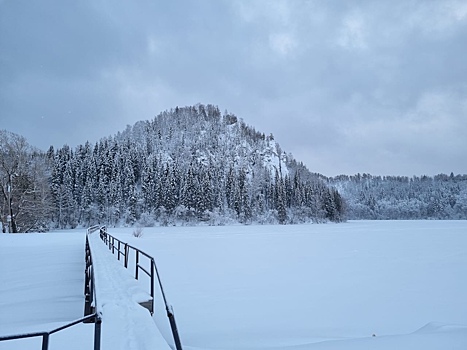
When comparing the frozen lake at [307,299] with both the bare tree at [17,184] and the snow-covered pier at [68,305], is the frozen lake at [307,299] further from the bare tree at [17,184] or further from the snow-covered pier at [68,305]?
the bare tree at [17,184]

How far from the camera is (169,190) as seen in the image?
72.8 metres

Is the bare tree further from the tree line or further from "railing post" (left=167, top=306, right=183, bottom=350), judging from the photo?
"railing post" (left=167, top=306, right=183, bottom=350)

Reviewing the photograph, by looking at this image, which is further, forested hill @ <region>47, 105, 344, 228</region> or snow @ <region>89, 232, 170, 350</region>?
forested hill @ <region>47, 105, 344, 228</region>

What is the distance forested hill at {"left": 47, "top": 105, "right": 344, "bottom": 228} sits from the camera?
224 feet

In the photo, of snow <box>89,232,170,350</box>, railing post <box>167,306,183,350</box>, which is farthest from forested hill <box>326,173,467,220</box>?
railing post <box>167,306,183,350</box>

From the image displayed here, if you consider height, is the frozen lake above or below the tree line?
below

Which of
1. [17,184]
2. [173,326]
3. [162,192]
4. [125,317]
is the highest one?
[162,192]

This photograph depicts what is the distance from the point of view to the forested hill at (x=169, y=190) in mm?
68125

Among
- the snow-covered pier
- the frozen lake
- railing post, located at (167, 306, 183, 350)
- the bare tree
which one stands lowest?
the frozen lake

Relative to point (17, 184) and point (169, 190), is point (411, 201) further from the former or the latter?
point (17, 184)

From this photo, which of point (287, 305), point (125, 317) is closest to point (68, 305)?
point (125, 317)

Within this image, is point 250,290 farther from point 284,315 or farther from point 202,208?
point 202,208

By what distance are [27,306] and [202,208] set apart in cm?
6569

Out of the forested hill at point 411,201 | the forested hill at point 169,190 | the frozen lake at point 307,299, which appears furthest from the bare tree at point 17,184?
the forested hill at point 411,201
